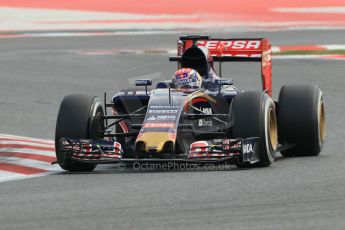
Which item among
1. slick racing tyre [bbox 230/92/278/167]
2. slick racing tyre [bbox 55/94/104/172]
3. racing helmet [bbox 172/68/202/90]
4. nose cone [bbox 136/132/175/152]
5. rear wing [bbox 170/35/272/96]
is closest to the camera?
nose cone [bbox 136/132/175/152]

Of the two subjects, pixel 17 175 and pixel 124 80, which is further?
pixel 124 80

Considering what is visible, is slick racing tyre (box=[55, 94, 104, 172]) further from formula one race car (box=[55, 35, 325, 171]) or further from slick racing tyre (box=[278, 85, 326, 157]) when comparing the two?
slick racing tyre (box=[278, 85, 326, 157])

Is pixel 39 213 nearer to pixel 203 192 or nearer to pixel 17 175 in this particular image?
pixel 203 192

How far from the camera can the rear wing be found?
1309cm

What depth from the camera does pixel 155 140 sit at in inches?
420

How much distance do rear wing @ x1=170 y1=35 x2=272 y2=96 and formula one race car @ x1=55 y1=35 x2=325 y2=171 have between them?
0.19 m

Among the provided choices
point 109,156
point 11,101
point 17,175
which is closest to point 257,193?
point 109,156

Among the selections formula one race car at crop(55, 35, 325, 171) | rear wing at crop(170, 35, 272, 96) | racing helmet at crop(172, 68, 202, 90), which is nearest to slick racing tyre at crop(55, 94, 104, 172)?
formula one race car at crop(55, 35, 325, 171)

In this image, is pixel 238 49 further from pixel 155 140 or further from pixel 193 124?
pixel 155 140

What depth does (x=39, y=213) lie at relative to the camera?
825cm

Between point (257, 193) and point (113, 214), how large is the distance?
1353 mm

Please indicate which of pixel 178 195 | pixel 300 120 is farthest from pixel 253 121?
pixel 178 195

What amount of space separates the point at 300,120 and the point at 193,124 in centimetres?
121

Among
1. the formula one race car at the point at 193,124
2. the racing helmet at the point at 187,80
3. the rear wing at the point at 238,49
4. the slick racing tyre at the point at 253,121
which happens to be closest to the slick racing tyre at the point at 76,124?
the formula one race car at the point at 193,124
